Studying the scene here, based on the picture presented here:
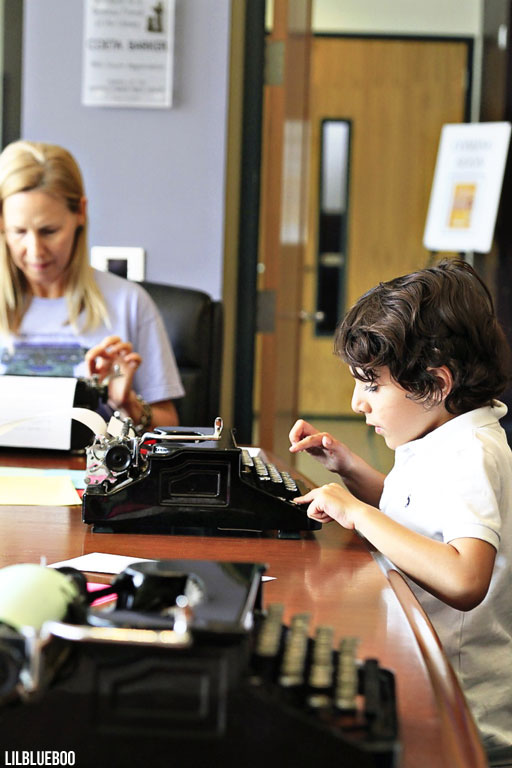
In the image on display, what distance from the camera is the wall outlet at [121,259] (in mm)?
2814

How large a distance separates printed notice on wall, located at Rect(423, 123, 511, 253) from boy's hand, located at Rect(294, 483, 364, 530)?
3.15 metres

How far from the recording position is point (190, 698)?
0.49 metres

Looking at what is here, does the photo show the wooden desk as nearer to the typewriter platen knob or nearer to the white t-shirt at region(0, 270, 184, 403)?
the typewriter platen knob

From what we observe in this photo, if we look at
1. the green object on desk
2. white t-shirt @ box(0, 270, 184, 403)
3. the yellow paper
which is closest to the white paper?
the yellow paper

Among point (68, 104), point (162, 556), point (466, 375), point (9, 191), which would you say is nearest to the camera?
point (162, 556)

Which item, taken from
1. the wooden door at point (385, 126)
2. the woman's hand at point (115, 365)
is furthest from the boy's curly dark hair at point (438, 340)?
the wooden door at point (385, 126)

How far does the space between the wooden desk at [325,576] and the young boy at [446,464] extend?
7 centimetres

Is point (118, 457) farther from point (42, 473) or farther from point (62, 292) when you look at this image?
point (62, 292)

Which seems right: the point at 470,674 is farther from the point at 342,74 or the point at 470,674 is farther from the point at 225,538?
the point at 342,74

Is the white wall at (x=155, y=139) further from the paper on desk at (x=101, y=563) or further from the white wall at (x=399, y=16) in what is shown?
the white wall at (x=399, y=16)

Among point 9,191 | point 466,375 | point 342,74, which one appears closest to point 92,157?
point 9,191

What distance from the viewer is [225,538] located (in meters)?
1.08

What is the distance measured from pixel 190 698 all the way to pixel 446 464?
2.25 feet

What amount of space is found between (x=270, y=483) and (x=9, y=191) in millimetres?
1194
